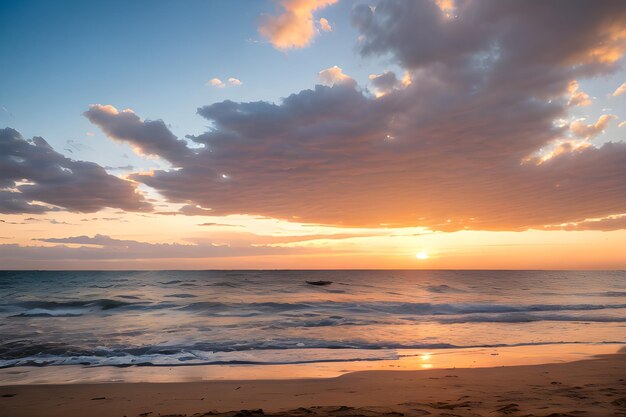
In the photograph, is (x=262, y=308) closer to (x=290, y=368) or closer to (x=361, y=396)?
(x=290, y=368)

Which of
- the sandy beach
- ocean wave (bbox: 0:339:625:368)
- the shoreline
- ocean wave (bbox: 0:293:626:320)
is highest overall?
the sandy beach

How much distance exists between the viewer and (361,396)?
8.73 m

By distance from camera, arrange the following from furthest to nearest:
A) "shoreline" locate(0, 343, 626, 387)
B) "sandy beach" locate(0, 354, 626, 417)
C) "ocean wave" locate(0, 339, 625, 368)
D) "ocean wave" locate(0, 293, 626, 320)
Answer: "ocean wave" locate(0, 293, 626, 320), "ocean wave" locate(0, 339, 625, 368), "shoreline" locate(0, 343, 626, 387), "sandy beach" locate(0, 354, 626, 417)

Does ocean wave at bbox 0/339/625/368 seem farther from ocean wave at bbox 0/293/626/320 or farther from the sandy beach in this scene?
ocean wave at bbox 0/293/626/320

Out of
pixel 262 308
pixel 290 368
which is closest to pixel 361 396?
pixel 290 368

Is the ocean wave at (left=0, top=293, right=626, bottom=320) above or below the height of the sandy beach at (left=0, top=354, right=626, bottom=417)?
below

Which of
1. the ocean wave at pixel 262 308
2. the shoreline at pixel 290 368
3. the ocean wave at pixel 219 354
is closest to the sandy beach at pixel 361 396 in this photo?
the shoreline at pixel 290 368

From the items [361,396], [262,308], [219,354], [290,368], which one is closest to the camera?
[361,396]

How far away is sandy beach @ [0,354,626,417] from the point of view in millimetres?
7367

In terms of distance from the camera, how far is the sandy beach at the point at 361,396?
290 inches

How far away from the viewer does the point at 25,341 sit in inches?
674

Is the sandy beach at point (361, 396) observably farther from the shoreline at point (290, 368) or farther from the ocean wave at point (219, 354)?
the ocean wave at point (219, 354)

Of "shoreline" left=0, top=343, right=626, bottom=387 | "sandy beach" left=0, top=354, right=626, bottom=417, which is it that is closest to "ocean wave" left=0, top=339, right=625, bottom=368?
"shoreline" left=0, top=343, right=626, bottom=387

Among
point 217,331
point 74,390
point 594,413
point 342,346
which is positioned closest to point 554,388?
point 594,413
